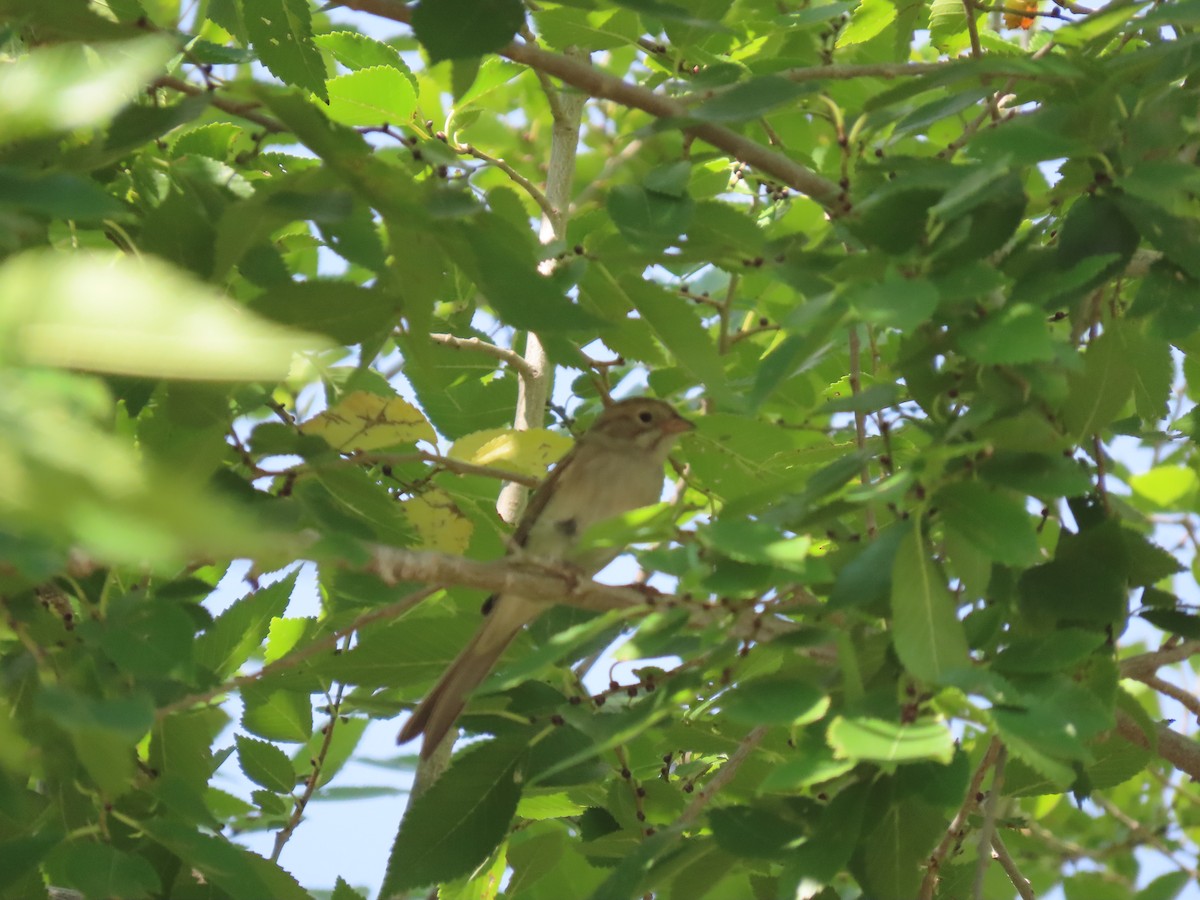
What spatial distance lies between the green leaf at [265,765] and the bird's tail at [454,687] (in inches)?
14.5

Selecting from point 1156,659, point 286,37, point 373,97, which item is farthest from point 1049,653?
point 373,97

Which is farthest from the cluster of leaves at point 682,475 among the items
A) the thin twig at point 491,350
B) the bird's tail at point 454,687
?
the thin twig at point 491,350

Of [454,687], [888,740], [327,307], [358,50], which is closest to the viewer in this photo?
[888,740]

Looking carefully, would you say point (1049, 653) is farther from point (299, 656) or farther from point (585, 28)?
point (585, 28)

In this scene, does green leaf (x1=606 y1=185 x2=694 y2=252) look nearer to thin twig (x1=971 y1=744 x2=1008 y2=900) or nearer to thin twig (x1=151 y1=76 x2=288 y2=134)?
thin twig (x1=151 y1=76 x2=288 y2=134)

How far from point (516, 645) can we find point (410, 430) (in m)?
0.84

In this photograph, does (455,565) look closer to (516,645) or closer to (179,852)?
Result: (179,852)

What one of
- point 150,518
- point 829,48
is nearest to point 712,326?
point 829,48

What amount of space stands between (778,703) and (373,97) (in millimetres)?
2667

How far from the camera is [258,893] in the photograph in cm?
280

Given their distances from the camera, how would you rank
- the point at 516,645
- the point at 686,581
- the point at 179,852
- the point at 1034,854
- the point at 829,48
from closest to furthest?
the point at 686,581
the point at 179,852
the point at 516,645
the point at 829,48
the point at 1034,854

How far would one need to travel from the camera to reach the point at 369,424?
3729 mm

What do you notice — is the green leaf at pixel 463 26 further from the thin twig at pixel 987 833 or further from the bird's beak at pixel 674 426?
the bird's beak at pixel 674 426

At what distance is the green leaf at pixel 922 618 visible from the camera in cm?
243
